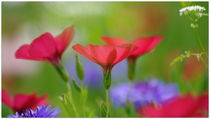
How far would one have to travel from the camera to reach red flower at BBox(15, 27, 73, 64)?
34 cm

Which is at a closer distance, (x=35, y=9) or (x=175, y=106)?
(x=175, y=106)

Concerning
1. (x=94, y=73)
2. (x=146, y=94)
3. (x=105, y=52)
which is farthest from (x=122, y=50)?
(x=94, y=73)

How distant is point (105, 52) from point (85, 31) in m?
0.51

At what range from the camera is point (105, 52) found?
0.32 m

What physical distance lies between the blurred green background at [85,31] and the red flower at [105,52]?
10.5 inches

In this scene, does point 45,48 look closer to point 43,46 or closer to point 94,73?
point 43,46

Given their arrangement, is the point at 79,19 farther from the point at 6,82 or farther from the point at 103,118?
the point at 103,118

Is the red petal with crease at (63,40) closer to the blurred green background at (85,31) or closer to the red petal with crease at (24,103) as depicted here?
the red petal with crease at (24,103)

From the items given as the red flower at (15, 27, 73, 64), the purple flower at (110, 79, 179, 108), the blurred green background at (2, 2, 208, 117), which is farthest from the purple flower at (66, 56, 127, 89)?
the red flower at (15, 27, 73, 64)

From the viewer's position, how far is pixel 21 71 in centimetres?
87

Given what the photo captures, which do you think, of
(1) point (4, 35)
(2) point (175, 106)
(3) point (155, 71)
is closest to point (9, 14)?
(1) point (4, 35)

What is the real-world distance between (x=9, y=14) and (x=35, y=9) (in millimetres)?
49

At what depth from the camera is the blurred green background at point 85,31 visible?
26.5 inches

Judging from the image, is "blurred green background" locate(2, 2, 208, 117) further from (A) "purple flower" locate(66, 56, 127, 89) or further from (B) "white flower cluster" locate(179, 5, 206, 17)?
(B) "white flower cluster" locate(179, 5, 206, 17)
